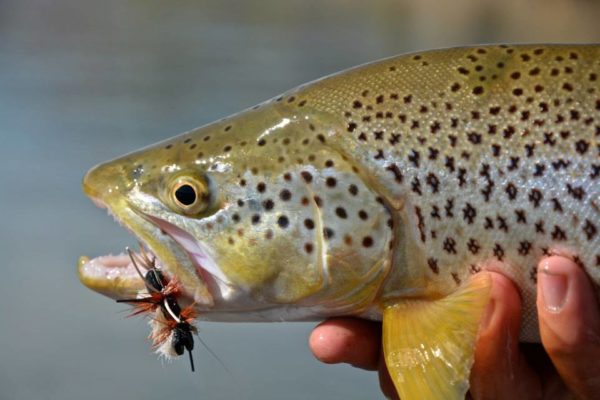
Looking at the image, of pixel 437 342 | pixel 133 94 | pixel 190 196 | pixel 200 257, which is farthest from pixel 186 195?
pixel 133 94

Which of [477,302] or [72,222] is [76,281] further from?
[477,302]

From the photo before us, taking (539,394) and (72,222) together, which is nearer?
(539,394)

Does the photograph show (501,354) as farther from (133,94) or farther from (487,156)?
(133,94)

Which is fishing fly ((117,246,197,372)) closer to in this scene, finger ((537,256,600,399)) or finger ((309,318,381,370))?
finger ((309,318,381,370))

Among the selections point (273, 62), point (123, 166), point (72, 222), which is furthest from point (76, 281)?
point (273, 62)

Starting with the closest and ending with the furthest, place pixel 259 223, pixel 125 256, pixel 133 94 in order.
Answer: pixel 259 223 < pixel 125 256 < pixel 133 94

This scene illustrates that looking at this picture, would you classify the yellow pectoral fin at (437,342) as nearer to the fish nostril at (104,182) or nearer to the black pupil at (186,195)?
the black pupil at (186,195)

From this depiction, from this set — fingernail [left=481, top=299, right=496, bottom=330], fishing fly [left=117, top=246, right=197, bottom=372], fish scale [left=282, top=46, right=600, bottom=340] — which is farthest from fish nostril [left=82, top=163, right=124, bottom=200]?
fingernail [left=481, top=299, right=496, bottom=330]
